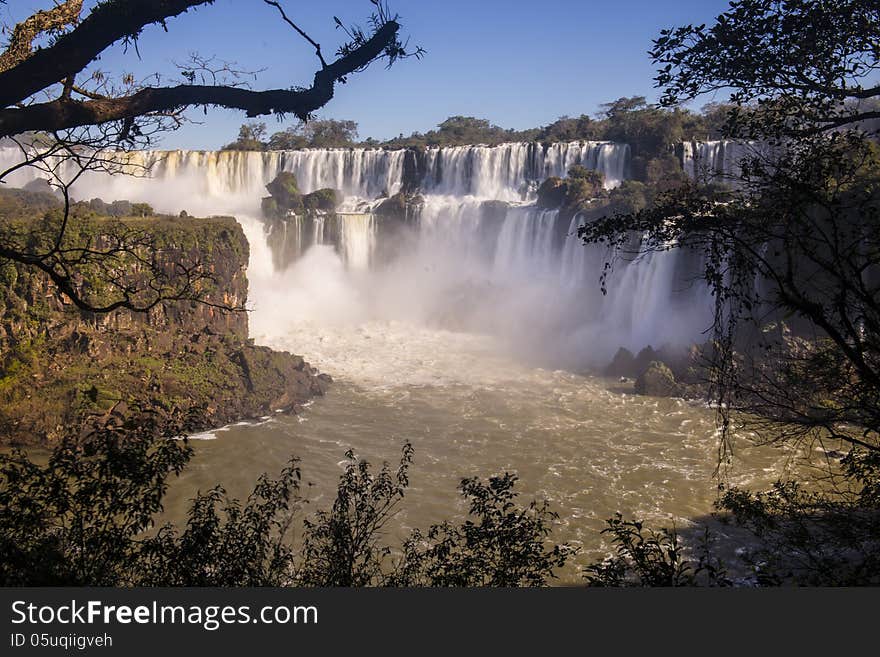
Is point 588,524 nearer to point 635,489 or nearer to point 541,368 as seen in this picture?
point 635,489

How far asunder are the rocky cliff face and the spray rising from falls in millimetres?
7521

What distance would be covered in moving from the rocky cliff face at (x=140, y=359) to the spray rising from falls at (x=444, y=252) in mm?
7521

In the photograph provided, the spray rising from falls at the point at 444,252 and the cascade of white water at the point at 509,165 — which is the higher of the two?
the cascade of white water at the point at 509,165

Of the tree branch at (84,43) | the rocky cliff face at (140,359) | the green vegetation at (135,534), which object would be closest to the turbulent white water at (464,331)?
the rocky cliff face at (140,359)

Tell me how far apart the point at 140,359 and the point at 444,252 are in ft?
61.7

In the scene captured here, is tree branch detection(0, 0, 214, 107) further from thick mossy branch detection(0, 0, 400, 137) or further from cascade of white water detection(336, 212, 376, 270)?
cascade of white water detection(336, 212, 376, 270)

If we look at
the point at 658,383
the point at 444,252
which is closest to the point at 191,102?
the point at 658,383

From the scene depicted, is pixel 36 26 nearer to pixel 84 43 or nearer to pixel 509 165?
pixel 84 43

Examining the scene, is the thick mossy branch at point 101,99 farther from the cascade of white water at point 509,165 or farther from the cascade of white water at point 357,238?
the cascade of white water at point 509,165

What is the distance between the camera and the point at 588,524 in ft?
37.9

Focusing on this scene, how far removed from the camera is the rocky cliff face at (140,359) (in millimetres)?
15195

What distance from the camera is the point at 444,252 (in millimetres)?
33594

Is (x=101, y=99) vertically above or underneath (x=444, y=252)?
Result: above

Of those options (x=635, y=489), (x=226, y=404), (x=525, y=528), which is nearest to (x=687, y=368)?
(x=635, y=489)
